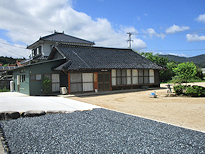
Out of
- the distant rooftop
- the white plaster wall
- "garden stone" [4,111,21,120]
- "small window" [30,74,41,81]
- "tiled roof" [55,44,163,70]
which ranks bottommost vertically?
"garden stone" [4,111,21,120]

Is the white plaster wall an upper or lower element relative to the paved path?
upper

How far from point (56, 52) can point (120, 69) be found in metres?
7.06

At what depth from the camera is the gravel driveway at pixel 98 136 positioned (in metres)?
4.08

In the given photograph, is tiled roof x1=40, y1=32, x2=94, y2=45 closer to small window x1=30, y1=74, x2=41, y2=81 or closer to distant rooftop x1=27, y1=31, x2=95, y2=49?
distant rooftop x1=27, y1=31, x2=95, y2=49

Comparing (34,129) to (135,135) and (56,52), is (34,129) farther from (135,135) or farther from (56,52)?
(56,52)

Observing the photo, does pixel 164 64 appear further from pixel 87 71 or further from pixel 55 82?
pixel 55 82

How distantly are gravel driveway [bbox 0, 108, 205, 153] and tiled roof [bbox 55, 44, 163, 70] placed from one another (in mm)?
9213

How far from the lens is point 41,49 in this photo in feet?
90.4

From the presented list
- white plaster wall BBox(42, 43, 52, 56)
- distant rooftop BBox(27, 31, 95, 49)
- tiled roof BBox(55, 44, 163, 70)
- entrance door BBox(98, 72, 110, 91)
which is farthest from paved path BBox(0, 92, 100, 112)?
distant rooftop BBox(27, 31, 95, 49)

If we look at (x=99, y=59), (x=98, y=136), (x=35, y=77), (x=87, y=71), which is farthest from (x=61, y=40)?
(x=98, y=136)

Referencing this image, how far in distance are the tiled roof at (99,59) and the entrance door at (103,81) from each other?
0.85 meters

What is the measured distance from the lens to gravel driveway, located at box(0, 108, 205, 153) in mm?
4078

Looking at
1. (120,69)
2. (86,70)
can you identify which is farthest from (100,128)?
(120,69)

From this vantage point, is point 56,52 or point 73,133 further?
point 56,52
